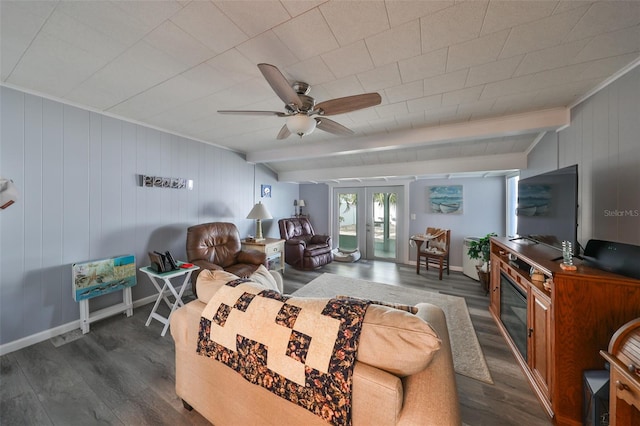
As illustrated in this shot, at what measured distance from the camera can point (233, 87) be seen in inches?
77.7

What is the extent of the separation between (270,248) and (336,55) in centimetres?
325

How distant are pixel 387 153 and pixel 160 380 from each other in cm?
414

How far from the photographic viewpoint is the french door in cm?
540

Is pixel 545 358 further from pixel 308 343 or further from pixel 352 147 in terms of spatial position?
pixel 352 147

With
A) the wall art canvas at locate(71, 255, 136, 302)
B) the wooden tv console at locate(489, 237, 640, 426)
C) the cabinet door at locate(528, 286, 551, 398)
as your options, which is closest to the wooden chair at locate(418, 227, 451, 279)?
the cabinet door at locate(528, 286, 551, 398)

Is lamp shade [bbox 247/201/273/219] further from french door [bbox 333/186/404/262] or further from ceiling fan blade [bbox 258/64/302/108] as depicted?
ceiling fan blade [bbox 258/64/302/108]

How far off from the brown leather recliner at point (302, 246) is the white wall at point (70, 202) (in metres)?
2.02

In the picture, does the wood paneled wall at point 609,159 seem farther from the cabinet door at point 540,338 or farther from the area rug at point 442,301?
the area rug at point 442,301

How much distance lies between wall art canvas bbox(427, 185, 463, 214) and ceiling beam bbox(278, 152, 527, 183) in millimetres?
1044

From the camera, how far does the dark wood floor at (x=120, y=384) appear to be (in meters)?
1.43

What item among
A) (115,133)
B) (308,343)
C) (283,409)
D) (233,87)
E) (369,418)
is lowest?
(283,409)

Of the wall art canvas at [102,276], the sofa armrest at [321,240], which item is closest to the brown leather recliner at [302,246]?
the sofa armrest at [321,240]

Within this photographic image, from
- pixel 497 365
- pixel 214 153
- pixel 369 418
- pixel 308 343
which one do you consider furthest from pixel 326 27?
pixel 214 153

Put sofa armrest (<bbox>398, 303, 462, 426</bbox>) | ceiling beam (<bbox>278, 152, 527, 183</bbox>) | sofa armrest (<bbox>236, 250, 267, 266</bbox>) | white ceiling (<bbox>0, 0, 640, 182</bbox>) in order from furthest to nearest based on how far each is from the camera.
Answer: ceiling beam (<bbox>278, 152, 527, 183</bbox>), sofa armrest (<bbox>236, 250, 267, 266</bbox>), white ceiling (<bbox>0, 0, 640, 182</bbox>), sofa armrest (<bbox>398, 303, 462, 426</bbox>)
